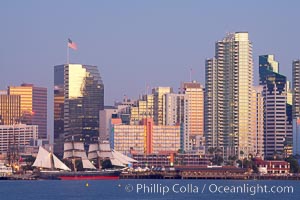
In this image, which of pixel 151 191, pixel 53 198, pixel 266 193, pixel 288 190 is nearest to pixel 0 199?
pixel 53 198

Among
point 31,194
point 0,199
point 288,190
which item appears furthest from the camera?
point 288,190

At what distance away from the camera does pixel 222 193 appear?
510 ft

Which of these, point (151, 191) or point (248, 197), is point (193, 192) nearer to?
point (151, 191)

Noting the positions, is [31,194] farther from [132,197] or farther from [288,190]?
[288,190]

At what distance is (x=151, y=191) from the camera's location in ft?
519

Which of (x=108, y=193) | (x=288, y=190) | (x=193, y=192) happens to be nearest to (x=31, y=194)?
(x=108, y=193)

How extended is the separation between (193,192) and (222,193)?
4.27 meters

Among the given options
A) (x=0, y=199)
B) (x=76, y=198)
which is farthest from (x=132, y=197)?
(x=0, y=199)

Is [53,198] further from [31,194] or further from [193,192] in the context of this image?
[193,192]

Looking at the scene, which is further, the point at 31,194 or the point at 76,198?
the point at 31,194

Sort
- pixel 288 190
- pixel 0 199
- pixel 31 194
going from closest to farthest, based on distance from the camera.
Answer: pixel 0 199
pixel 31 194
pixel 288 190

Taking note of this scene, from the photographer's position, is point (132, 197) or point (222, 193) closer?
point (132, 197)

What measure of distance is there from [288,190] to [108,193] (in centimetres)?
2943

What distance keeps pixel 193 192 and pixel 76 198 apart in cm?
2157
